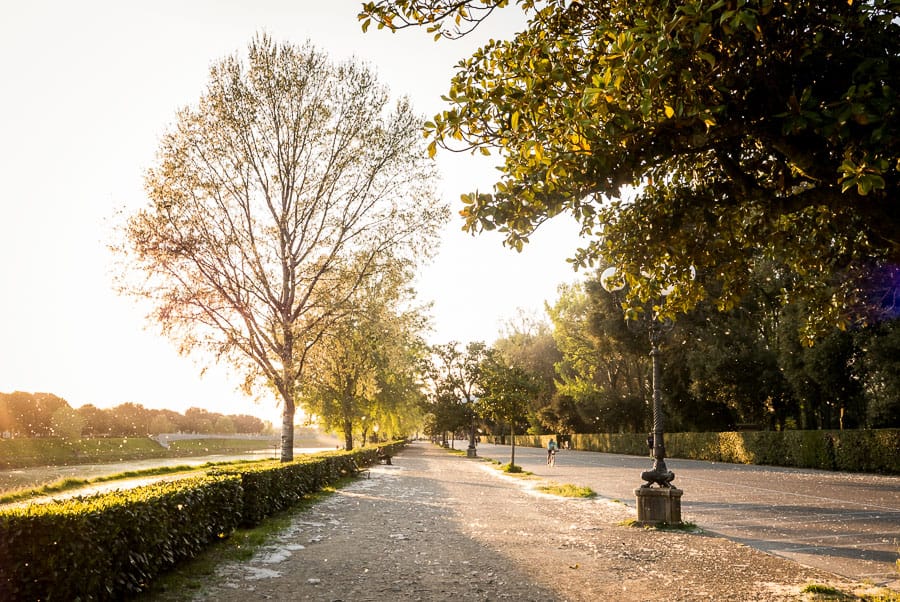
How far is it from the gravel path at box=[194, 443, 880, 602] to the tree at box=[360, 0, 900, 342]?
13.1ft

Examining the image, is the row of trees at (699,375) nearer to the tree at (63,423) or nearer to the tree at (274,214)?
the tree at (274,214)

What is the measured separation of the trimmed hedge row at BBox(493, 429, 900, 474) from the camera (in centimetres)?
2486

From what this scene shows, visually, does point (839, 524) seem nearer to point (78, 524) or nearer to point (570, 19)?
point (570, 19)

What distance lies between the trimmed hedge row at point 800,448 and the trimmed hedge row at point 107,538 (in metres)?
26.8

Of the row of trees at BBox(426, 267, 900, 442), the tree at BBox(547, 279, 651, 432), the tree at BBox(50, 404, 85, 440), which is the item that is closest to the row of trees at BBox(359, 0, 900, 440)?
the row of trees at BBox(426, 267, 900, 442)

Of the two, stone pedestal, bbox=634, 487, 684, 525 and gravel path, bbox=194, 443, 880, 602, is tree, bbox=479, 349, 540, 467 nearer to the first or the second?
gravel path, bbox=194, 443, 880, 602

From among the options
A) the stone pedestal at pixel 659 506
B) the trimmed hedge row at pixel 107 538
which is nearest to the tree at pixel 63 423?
the trimmed hedge row at pixel 107 538

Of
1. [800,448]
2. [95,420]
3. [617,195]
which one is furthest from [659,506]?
[95,420]

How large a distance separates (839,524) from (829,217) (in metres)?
6.92

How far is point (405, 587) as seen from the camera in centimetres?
675

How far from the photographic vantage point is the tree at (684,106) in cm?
458

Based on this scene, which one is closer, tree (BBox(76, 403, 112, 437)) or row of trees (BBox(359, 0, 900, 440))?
row of trees (BBox(359, 0, 900, 440))

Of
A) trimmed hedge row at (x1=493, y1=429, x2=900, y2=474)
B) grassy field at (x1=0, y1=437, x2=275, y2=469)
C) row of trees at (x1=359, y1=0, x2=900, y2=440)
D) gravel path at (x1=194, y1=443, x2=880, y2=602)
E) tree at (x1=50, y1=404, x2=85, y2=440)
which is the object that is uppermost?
row of trees at (x1=359, y1=0, x2=900, y2=440)

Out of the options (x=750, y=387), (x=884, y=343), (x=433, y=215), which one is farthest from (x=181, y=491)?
(x=750, y=387)
